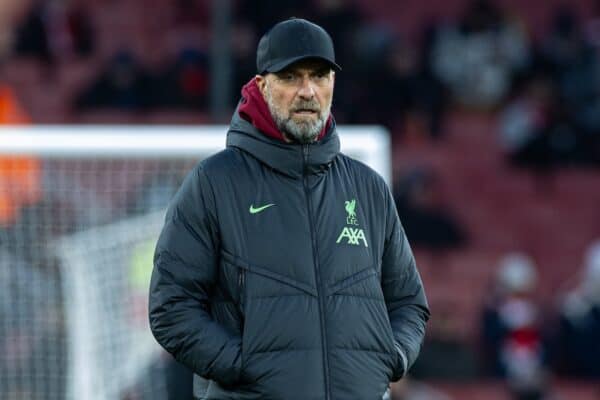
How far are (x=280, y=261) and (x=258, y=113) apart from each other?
379 mm

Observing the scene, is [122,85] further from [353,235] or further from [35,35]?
[353,235]

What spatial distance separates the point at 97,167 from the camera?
24.4 feet

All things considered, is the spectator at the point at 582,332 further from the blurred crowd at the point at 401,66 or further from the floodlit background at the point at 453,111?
the blurred crowd at the point at 401,66

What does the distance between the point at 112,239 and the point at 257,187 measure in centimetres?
366

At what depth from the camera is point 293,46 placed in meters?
3.78

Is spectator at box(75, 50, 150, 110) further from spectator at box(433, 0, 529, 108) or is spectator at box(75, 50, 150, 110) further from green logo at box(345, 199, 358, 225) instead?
green logo at box(345, 199, 358, 225)

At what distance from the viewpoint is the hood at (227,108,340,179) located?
12.4ft

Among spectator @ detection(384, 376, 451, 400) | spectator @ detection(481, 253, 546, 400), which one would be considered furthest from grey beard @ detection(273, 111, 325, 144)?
spectator @ detection(481, 253, 546, 400)

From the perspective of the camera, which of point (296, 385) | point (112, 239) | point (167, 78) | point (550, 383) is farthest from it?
point (167, 78)

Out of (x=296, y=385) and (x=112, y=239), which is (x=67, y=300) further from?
(x=296, y=385)

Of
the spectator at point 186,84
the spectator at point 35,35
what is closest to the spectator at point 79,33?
the spectator at point 35,35

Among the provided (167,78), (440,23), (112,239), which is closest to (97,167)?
(112,239)

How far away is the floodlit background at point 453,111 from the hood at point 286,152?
6915 mm

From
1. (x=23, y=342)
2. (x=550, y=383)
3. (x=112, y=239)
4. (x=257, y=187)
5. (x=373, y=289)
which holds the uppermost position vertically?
(x=257, y=187)
